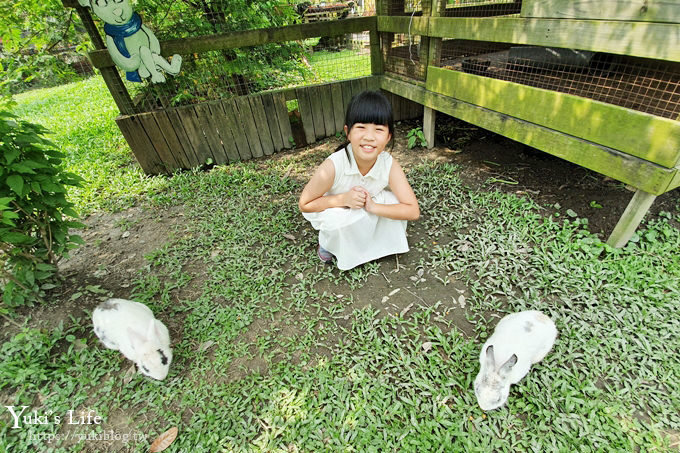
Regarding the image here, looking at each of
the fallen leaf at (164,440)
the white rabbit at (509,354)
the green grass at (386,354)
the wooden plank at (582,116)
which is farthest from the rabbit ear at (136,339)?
the wooden plank at (582,116)

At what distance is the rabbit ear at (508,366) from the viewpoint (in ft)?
5.56

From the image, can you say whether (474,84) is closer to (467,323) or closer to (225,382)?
(467,323)

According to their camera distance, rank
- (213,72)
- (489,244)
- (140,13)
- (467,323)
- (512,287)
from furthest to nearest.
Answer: (213,72), (140,13), (489,244), (512,287), (467,323)

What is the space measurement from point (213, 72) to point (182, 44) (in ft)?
1.76

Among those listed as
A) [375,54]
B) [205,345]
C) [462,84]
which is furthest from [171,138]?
[462,84]

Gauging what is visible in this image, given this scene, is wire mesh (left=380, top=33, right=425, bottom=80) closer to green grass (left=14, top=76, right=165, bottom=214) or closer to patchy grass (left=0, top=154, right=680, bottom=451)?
patchy grass (left=0, top=154, right=680, bottom=451)

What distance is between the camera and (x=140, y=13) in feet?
12.0

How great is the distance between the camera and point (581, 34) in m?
2.32

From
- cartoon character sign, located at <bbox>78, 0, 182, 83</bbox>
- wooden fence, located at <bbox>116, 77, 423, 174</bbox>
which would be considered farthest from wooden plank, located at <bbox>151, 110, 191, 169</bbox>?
cartoon character sign, located at <bbox>78, 0, 182, 83</bbox>

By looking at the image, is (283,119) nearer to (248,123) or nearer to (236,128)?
(248,123)

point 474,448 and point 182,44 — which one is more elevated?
point 182,44

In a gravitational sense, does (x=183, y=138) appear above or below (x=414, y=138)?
above

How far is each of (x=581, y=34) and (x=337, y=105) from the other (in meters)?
3.13

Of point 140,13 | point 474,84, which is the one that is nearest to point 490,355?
point 474,84
